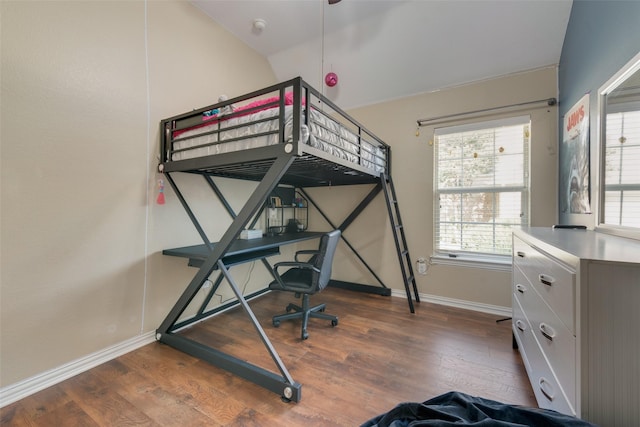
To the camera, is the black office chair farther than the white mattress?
Yes

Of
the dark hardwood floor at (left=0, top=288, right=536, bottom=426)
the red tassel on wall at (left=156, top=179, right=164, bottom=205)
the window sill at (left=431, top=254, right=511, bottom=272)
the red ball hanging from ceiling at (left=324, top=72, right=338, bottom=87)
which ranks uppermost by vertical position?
the red ball hanging from ceiling at (left=324, top=72, right=338, bottom=87)

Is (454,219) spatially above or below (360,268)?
above

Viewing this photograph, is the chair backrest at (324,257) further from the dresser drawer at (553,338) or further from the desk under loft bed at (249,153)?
the dresser drawer at (553,338)

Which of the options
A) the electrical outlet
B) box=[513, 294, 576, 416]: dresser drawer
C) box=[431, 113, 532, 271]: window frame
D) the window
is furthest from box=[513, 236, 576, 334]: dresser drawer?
the electrical outlet

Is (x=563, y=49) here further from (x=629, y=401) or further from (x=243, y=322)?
(x=243, y=322)

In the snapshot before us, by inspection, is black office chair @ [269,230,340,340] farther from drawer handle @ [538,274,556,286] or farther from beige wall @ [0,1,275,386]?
drawer handle @ [538,274,556,286]

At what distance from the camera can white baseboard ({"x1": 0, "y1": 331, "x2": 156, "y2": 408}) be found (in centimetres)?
141

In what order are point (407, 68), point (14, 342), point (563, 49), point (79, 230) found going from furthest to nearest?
point (407, 68)
point (563, 49)
point (79, 230)
point (14, 342)

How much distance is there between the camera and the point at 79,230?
1.67 metres

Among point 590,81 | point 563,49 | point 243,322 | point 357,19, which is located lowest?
point 243,322

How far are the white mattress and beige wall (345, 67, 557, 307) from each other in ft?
3.50

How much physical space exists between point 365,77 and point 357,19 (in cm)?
58

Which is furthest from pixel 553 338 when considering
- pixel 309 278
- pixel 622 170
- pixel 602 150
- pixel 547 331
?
pixel 309 278

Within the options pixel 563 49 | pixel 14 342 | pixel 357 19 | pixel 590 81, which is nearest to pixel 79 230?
pixel 14 342
